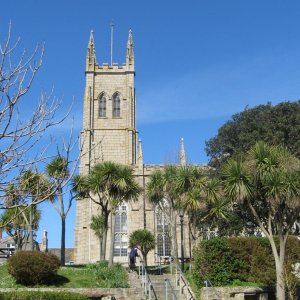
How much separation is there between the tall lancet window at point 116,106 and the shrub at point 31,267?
34064 mm

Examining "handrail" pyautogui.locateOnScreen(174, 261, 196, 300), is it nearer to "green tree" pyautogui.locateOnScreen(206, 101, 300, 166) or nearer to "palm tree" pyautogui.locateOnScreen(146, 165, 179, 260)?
"palm tree" pyautogui.locateOnScreen(146, 165, 179, 260)

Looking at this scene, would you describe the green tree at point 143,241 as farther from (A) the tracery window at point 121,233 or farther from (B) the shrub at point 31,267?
(A) the tracery window at point 121,233

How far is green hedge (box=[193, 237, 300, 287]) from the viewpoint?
23.2 meters

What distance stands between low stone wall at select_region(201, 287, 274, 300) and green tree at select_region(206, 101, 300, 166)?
1328cm

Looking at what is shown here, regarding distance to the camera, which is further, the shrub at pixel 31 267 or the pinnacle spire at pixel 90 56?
the pinnacle spire at pixel 90 56

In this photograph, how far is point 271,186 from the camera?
68.3ft

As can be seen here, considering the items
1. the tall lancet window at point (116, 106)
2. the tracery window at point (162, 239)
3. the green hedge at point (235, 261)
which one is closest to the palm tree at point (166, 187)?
the green hedge at point (235, 261)

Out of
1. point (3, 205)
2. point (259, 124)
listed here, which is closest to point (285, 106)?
point (259, 124)

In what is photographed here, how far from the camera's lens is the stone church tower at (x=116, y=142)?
45.9 meters

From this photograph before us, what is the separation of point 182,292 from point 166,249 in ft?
77.1

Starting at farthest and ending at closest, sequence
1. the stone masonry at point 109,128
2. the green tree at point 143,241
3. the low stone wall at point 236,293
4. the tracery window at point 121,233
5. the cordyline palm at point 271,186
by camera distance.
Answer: the stone masonry at point 109,128
the tracery window at point 121,233
the green tree at point 143,241
the low stone wall at point 236,293
the cordyline palm at point 271,186

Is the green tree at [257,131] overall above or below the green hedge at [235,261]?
above

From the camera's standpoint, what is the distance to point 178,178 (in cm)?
2833

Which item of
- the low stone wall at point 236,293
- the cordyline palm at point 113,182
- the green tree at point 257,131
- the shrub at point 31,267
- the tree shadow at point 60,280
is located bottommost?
the low stone wall at point 236,293
